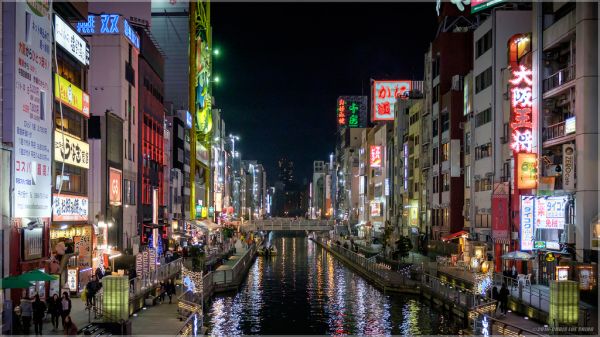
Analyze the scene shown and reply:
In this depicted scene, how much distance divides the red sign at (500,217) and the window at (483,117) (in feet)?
36.0

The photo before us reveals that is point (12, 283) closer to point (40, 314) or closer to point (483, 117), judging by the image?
point (40, 314)

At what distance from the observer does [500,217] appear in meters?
50.9

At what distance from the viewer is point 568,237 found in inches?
1572

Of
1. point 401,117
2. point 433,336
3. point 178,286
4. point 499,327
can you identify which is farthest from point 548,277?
point 401,117

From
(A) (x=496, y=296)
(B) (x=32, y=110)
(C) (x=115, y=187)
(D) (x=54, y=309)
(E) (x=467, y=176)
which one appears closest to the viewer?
(D) (x=54, y=309)

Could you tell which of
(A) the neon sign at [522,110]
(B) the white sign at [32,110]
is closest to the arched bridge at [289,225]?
(A) the neon sign at [522,110]

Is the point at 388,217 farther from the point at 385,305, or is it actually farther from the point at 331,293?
the point at 385,305

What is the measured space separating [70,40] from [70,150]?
6.58m

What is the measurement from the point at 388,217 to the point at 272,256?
2074 centimetres

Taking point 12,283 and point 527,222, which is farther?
point 527,222

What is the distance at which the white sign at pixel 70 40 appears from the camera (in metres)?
38.7

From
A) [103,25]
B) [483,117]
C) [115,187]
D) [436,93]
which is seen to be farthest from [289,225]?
[115,187]

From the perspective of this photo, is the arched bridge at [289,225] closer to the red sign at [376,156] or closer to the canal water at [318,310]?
the red sign at [376,156]

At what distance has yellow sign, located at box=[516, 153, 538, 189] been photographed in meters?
44.4
